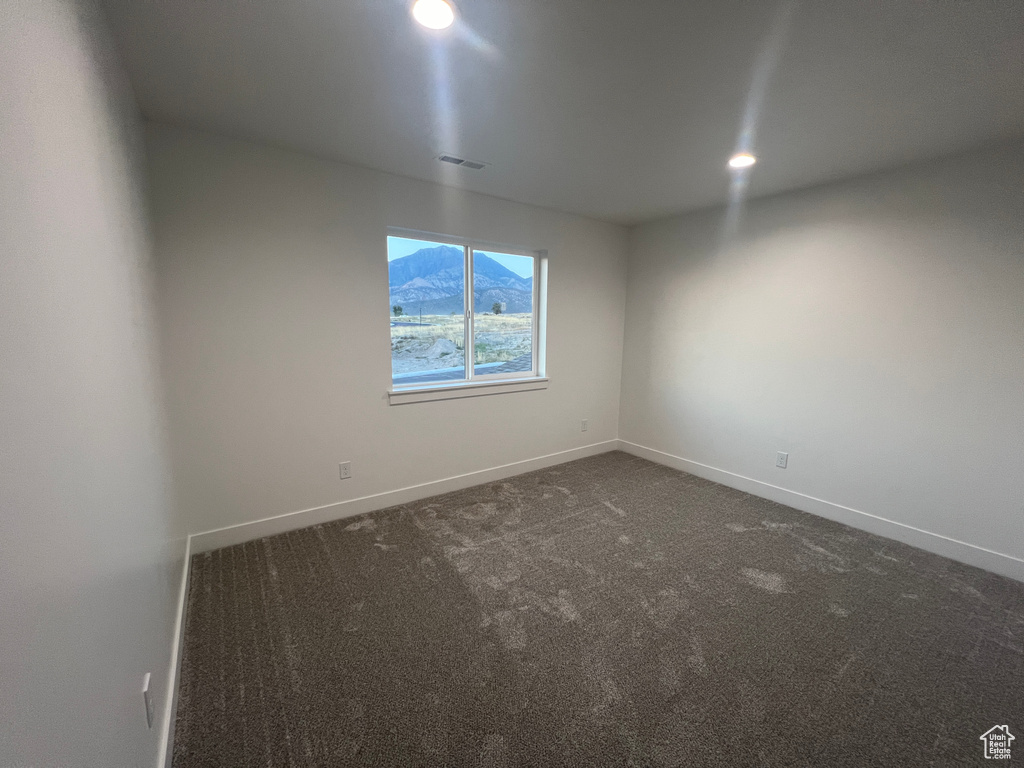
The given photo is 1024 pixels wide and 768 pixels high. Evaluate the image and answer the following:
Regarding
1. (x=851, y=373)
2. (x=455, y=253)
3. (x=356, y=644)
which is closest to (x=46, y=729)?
(x=356, y=644)

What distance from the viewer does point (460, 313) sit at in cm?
354

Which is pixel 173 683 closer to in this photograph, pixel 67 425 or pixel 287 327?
pixel 67 425

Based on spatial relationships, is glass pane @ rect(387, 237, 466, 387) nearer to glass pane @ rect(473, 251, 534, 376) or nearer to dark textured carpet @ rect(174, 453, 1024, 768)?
glass pane @ rect(473, 251, 534, 376)

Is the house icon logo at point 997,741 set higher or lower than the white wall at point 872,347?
lower

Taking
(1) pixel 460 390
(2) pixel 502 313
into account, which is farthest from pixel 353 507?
(2) pixel 502 313

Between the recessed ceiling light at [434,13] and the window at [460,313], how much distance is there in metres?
1.77

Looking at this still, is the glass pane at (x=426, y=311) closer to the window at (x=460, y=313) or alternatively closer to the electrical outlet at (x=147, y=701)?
the window at (x=460, y=313)

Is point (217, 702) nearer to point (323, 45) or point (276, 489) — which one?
point (276, 489)

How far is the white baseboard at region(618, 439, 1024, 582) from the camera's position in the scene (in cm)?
244

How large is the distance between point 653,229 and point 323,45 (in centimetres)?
332

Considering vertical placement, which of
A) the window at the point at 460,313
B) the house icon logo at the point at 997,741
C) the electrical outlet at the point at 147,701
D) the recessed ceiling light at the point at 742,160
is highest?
the recessed ceiling light at the point at 742,160

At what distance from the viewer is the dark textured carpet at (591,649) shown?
1443mm

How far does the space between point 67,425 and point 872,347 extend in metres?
3.82

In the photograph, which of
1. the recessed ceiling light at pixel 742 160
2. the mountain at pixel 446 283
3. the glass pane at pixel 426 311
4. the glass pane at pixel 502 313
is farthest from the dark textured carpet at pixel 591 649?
the recessed ceiling light at pixel 742 160
